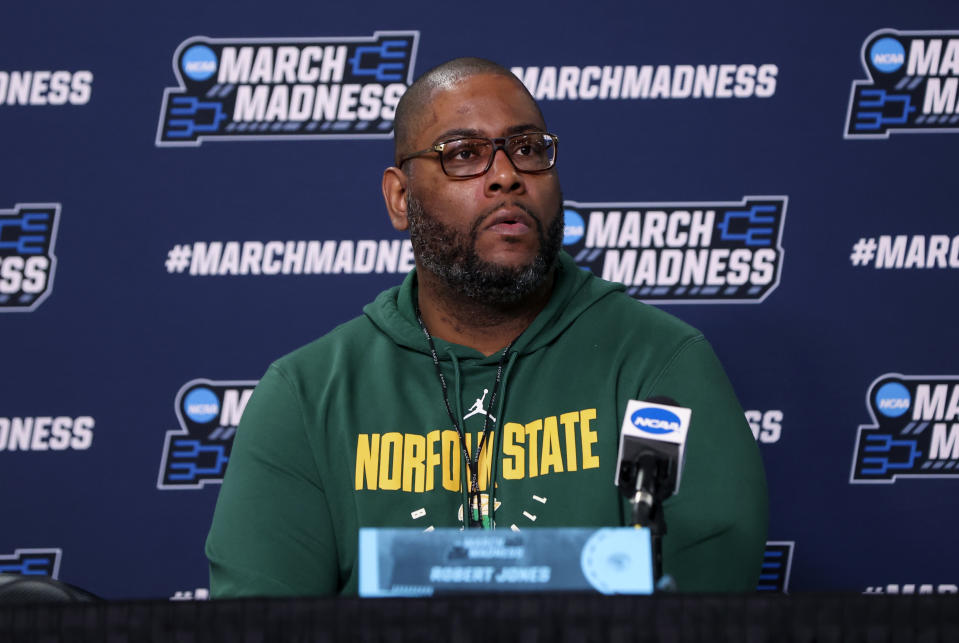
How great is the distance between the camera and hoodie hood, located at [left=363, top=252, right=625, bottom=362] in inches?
72.0

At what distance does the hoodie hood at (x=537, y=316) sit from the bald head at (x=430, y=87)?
0.31 meters

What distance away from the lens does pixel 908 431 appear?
110 inches

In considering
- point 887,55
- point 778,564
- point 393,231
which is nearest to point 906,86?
point 887,55

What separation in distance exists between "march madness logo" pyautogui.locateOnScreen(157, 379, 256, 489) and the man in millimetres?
996

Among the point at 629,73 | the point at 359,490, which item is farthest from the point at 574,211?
the point at 359,490

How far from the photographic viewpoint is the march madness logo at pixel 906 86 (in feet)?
9.21

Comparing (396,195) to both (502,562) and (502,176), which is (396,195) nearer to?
(502,176)

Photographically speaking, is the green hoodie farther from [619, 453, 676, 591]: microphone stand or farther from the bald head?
[619, 453, 676, 591]: microphone stand

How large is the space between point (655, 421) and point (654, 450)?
3 cm

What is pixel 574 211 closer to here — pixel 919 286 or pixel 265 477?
pixel 919 286

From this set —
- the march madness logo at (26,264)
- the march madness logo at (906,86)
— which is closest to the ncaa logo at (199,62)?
the march madness logo at (26,264)

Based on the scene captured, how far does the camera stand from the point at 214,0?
2814 millimetres

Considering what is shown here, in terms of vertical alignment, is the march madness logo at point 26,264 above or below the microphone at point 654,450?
above

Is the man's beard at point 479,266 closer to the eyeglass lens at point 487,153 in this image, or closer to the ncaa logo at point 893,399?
the eyeglass lens at point 487,153
